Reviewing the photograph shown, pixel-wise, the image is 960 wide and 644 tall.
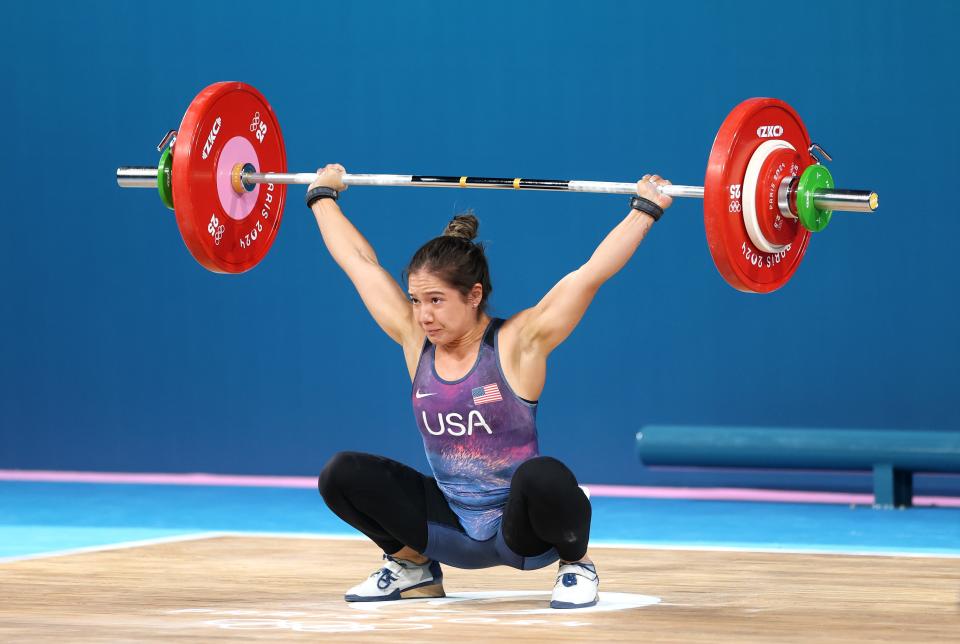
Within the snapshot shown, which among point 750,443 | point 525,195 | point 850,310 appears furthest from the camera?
point 525,195

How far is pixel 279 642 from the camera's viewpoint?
112 inches

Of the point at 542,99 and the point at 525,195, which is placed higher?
the point at 542,99

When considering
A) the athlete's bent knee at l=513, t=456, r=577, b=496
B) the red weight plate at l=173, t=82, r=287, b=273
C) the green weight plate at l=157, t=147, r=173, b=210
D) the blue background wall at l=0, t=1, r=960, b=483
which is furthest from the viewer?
the blue background wall at l=0, t=1, r=960, b=483

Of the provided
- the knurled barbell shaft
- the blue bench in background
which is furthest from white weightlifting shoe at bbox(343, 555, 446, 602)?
the blue bench in background

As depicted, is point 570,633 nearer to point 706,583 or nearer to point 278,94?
point 706,583

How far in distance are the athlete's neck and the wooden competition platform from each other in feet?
1.84

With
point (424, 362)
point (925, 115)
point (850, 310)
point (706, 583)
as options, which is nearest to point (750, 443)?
point (850, 310)

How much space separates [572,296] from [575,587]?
63 centimetres

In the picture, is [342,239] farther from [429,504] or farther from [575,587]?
[575,587]

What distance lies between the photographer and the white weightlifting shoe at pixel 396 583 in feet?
11.2

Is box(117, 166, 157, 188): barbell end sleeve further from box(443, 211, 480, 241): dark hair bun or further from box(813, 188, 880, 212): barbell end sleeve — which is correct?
box(813, 188, 880, 212): barbell end sleeve

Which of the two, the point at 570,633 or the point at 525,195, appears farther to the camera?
the point at 525,195

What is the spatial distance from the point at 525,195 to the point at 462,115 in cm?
49

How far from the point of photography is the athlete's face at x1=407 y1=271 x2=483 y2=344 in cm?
320
